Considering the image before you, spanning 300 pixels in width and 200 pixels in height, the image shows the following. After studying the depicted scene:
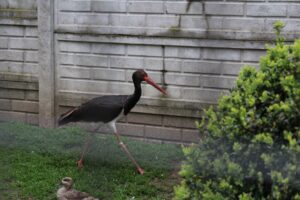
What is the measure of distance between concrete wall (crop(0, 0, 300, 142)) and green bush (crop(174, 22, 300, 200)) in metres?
3.38

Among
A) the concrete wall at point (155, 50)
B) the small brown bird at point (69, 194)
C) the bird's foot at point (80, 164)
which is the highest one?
the concrete wall at point (155, 50)

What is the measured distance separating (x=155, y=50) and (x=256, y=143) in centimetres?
409

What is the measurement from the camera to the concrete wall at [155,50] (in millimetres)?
5543

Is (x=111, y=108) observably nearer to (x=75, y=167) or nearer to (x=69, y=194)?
(x=75, y=167)

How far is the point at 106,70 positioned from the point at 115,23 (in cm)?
58

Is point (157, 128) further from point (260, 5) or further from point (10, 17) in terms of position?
point (10, 17)

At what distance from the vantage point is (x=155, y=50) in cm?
593

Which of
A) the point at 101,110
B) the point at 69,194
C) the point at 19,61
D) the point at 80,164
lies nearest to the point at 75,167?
the point at 80,164

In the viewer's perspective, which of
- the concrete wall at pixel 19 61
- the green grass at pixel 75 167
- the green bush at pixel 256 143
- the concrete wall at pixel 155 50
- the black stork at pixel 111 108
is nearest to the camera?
the green bush at pixel 256 143

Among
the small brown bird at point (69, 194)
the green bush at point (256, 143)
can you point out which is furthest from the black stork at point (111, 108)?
the green bush at point (256, 143)

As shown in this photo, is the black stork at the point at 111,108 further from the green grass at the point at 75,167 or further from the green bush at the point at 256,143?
the green bush at the point at 256,143

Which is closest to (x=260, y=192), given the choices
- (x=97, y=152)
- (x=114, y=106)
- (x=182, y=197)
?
(x=182, y=197)

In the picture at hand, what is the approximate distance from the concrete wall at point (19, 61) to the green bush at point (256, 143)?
4.76 meters

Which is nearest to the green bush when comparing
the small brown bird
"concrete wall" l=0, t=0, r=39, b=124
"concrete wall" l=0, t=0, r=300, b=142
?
the small brown bird
